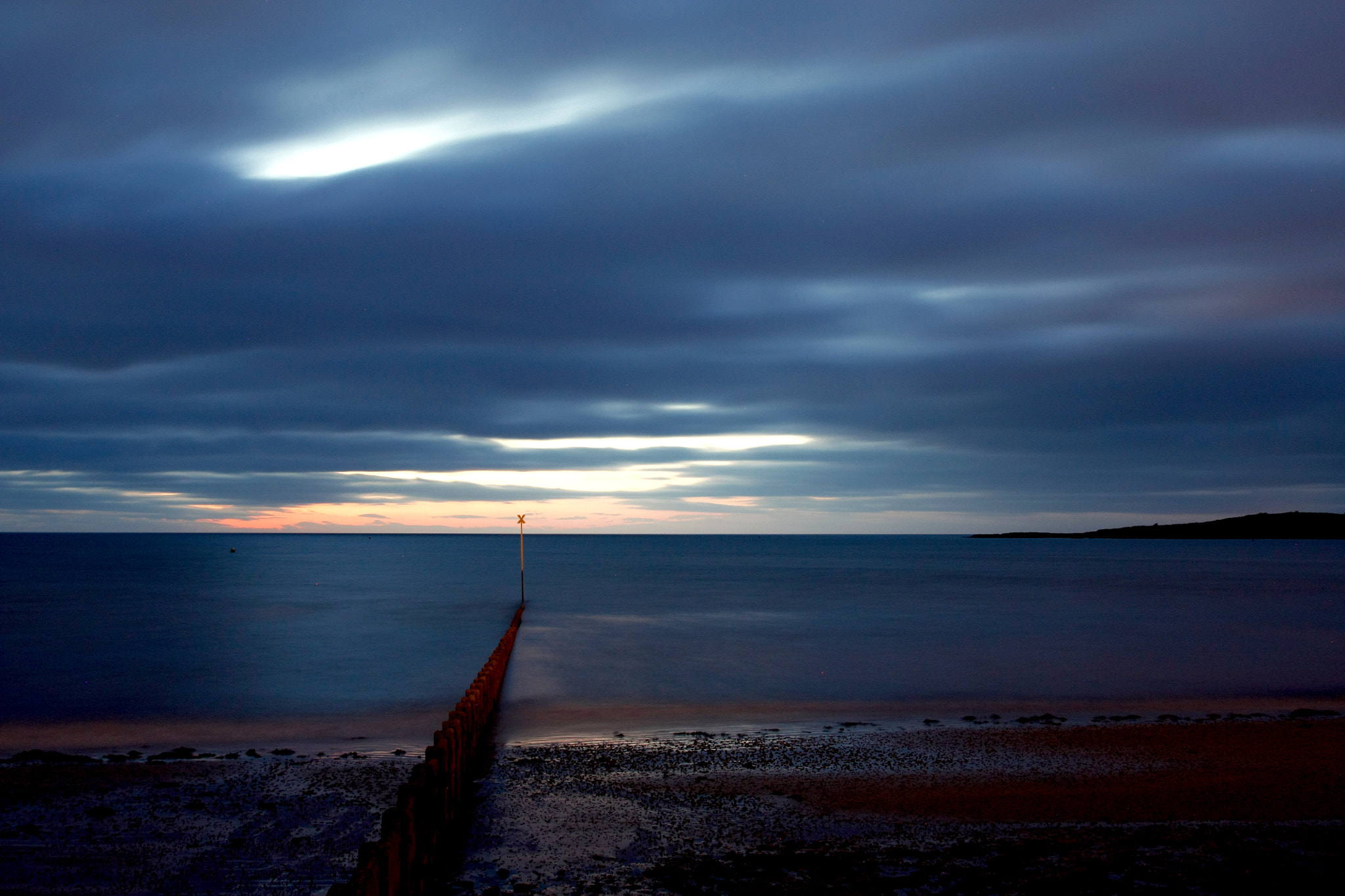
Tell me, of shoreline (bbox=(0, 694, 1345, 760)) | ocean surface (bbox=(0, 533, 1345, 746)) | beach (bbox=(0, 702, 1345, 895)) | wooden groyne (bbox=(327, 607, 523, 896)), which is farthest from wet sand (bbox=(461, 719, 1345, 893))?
ocean surface (bbox=(0, 533, 1345, 746))

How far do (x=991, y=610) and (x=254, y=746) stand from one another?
45.4 meters

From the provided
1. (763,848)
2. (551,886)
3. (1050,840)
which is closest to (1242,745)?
(1050,840)

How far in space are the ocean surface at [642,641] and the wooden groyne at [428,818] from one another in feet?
29.8

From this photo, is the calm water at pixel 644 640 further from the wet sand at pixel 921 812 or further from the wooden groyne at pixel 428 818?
the wooden groyne at pixel 428 818

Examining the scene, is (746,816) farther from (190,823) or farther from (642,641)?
(642,641)

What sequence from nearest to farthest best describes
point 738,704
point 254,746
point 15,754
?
point 15,754
point 254,746
point 738,704

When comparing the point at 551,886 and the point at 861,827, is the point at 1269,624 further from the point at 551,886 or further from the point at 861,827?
the point at 551,886

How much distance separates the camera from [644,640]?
126 ft

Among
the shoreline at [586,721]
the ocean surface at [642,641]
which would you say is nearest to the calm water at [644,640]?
the ocean surface at [642,641]

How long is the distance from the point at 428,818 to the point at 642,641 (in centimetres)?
2851

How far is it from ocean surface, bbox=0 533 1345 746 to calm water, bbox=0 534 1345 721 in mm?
183

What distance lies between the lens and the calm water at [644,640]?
26156mm

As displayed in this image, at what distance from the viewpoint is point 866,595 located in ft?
218

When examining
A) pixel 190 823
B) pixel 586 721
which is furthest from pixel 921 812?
pixel 190 823
